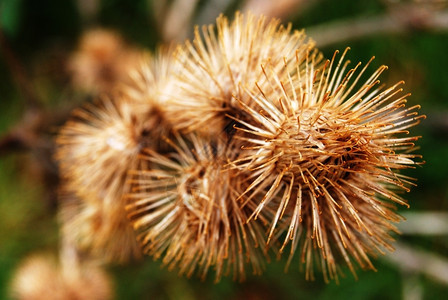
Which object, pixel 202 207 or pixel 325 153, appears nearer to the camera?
pixel 325 153

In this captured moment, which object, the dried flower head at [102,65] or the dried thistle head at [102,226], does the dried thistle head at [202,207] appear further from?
the dried flower head at [102,65]

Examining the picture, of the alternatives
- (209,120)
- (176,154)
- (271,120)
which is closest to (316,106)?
(271,120)

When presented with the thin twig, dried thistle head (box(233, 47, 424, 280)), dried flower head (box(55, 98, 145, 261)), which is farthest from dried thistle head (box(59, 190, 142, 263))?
the thin twig

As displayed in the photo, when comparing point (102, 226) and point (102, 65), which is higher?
point (102, 65)

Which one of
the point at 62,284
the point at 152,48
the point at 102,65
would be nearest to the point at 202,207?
the point at 62,284

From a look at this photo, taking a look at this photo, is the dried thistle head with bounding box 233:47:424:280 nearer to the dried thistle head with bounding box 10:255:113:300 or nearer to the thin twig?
the dried thistle head with bounding box 10:255:113:300

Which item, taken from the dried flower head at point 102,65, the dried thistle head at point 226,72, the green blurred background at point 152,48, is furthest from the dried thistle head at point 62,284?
the dried thistle head at point 226,72

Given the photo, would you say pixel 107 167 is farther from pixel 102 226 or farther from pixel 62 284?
pixel 62 284
